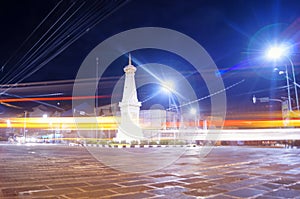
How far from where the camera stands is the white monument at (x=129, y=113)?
22.2 metres

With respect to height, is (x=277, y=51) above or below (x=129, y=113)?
above

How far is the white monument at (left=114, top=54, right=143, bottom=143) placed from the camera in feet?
72.9

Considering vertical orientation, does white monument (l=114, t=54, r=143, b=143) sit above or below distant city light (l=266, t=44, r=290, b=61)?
below

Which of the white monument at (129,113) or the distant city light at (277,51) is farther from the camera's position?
the white monument at (129,113)

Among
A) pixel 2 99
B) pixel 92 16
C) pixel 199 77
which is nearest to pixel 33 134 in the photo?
pixel 2 99

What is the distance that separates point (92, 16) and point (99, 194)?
8302 millimetres

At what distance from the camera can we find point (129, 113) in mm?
22172

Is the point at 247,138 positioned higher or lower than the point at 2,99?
lower

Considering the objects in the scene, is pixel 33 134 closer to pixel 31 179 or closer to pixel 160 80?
pixel 160 80

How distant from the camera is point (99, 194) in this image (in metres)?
3.25

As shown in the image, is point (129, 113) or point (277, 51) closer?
point (277, 51)

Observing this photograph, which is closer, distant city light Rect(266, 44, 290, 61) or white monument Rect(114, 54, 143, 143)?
distant city light Rect(266, 44, 290, 61)

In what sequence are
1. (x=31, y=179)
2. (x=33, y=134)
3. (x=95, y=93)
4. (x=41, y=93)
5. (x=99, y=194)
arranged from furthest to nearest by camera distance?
(x=33, y=134)
(x=95, y=93)
(x=41, y=93)
(x=31, y=179)
(x=99, y=194)

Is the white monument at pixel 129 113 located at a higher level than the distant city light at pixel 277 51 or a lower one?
lower
